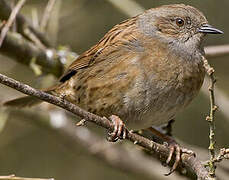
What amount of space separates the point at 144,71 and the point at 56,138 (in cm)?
194

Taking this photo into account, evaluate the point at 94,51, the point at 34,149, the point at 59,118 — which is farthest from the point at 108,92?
the point at 34,149

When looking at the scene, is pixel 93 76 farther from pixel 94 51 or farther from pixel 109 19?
pixel 109 19

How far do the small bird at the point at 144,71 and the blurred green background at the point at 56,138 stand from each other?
1353 millimetres

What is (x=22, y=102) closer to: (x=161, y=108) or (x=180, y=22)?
(x=161, y=108)

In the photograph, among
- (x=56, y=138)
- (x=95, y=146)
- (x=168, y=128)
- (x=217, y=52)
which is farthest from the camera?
(x=56, y=138)

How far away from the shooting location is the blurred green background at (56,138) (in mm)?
5254

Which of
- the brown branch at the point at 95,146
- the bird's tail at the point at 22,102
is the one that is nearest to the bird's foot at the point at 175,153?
the brown branch at the point at 95,146

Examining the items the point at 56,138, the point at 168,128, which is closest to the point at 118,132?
the point at 168,128

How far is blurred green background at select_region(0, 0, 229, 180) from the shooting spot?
5.25 metres

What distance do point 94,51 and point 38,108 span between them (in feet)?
3.37

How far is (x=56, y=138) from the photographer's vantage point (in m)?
5.07

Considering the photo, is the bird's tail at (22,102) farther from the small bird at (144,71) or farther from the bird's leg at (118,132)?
the bird's leg at (118,132)

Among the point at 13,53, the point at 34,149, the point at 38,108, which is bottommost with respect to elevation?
the point at 34,149

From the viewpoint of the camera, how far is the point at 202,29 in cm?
367
